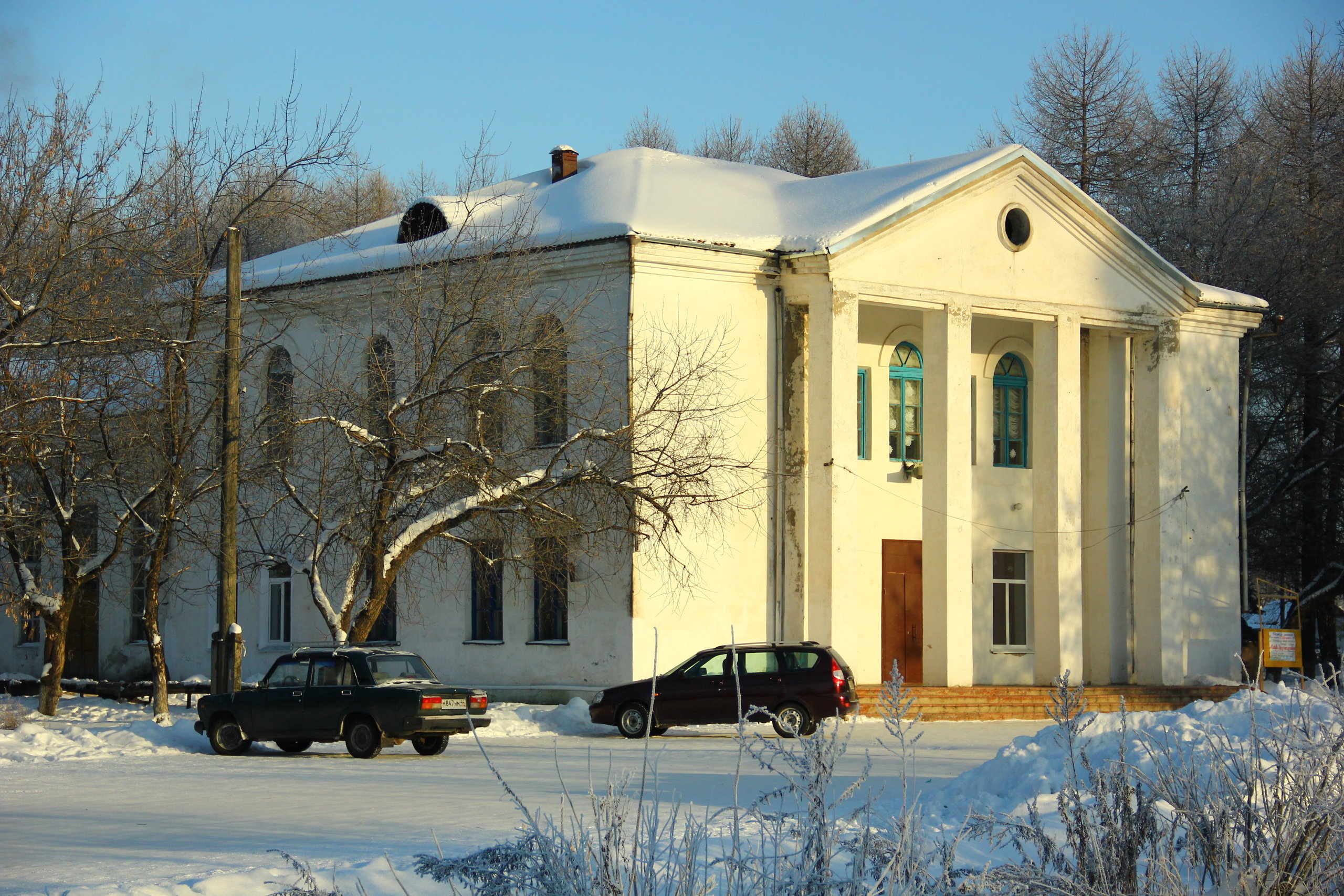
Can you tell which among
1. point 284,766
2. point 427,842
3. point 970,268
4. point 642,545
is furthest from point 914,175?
point 427,842

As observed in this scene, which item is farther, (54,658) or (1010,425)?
(1010,425)

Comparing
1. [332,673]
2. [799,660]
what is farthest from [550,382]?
[332,673]

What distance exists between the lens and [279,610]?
3020 cm

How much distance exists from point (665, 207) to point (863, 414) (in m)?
5.90

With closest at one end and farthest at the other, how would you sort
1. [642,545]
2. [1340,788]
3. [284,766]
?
[1340,788]
[284,766]
[642,545]

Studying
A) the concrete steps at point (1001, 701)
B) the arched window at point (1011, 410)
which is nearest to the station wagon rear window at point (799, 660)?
the concrete steps at point (1001, 701)

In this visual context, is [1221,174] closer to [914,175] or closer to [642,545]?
[914,175]

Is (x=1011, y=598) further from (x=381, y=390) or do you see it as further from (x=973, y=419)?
(x=381, y=390)

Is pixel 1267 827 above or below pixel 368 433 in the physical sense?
below

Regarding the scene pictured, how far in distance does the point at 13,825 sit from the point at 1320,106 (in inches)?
1607

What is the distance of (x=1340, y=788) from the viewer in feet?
23.1

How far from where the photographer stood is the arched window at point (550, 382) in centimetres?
2295

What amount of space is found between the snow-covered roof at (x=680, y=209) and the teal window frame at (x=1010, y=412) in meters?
3.61

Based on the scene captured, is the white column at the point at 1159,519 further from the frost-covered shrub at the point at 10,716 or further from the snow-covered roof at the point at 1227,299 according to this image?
the frost-covered shrub at the point at 10,716
